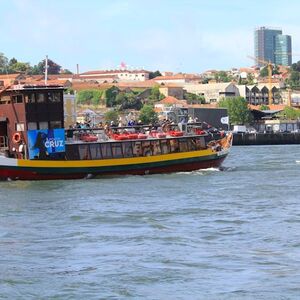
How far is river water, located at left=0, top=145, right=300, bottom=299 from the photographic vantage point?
51.1ft

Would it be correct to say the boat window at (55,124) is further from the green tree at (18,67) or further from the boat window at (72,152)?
the green tree at (18,67)

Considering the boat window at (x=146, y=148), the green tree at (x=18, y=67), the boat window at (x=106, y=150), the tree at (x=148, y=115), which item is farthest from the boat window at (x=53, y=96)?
the green tree at (x=18, y=67)

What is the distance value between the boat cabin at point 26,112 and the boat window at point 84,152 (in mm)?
1429

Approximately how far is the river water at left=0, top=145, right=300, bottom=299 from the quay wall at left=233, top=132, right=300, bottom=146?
8163 centimetres

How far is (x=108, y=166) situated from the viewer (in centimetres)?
4012

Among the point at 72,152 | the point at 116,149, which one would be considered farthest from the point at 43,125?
the point at 116,149

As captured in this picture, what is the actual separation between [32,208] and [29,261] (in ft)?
30.8

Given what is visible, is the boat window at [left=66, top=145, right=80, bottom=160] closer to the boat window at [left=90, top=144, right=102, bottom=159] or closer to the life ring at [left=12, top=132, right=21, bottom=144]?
the boat window at [left=90, top=144, right=102, bottom=159]

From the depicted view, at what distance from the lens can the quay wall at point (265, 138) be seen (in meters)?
115

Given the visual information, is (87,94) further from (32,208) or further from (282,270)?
(282,270)

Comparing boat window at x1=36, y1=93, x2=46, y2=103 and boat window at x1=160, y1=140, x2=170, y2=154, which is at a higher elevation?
boat window at x1=36, y1=93, x2=46, y2=103

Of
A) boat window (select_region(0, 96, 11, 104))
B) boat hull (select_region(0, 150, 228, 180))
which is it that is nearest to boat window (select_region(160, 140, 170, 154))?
boat hull (select_region(0, 150, 228, 180))

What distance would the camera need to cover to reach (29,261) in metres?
17.8

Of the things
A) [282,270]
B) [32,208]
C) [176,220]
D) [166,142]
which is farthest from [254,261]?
[166,142]
